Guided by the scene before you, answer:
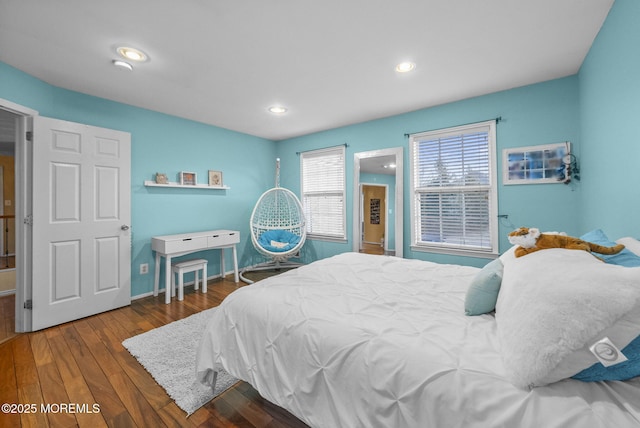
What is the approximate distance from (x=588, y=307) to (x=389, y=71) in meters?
2.37

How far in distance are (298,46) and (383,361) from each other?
7.37 ft

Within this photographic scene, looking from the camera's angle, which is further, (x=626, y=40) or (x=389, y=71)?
(x=389, y=71)

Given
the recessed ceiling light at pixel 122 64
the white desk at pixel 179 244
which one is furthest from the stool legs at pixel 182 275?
the recessed ceiling light at pixel 122 64

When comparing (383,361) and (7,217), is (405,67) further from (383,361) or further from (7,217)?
(7,217)

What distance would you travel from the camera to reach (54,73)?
2.47 m

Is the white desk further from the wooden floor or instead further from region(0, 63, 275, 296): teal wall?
the wooden floor

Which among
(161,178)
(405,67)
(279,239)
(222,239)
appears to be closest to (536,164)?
(405,67)

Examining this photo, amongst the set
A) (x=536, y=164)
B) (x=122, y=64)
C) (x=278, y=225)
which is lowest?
(x=278, y=225)

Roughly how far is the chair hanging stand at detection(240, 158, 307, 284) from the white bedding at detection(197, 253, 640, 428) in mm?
2502

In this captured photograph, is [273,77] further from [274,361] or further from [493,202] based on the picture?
[493,202]

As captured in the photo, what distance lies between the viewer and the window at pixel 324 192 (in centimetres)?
434

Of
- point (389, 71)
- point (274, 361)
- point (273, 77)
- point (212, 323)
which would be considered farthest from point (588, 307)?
point (273, 77)

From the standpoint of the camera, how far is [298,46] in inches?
82.4

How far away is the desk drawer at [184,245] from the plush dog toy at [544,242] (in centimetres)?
343
